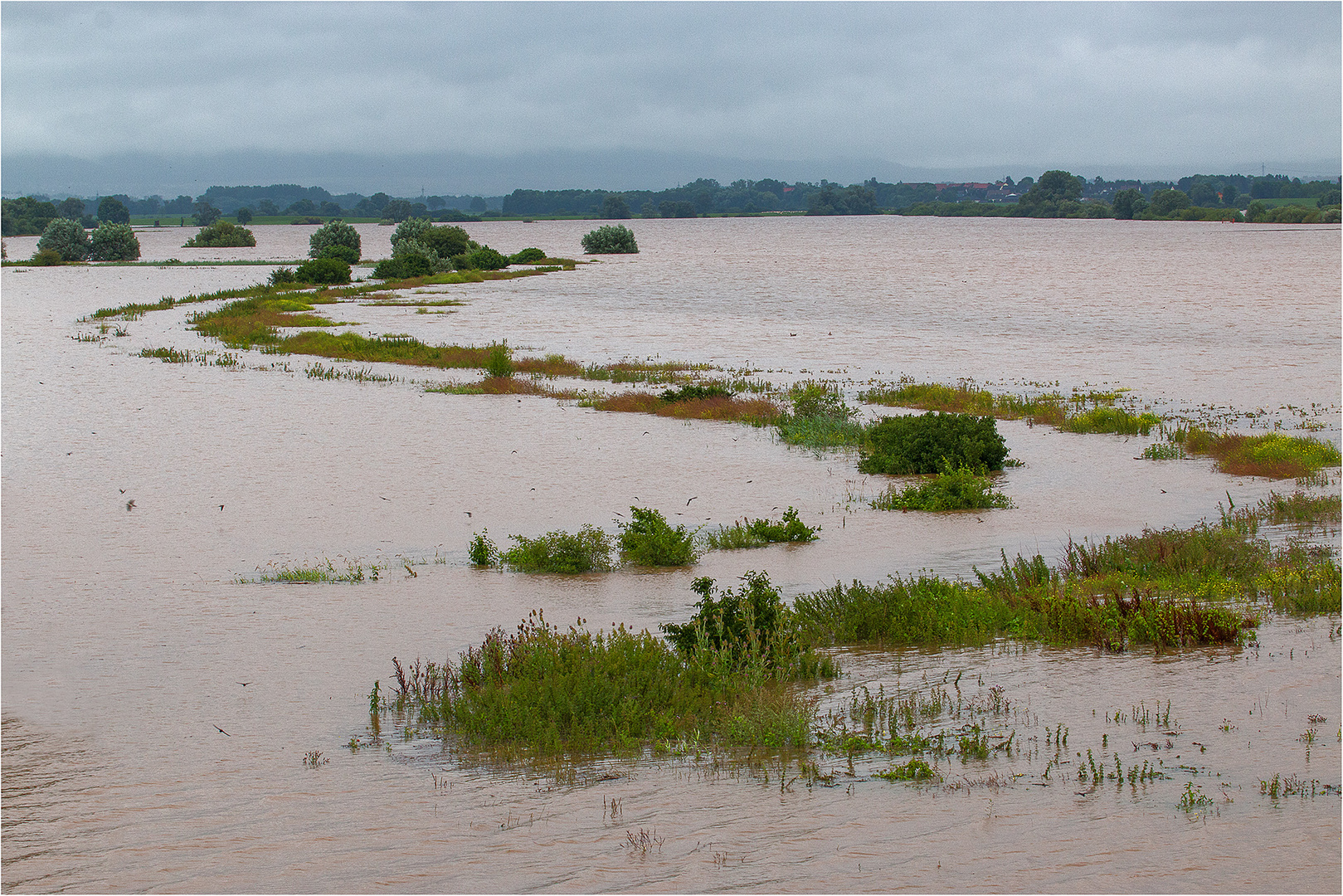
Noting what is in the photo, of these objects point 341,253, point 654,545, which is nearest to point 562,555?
point 654,545

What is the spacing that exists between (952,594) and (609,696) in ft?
13.3

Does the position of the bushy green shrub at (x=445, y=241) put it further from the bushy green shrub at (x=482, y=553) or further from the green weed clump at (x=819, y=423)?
the bushy green shrub at (x=482, y=553)

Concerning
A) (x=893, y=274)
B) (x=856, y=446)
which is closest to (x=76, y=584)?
(x=856, y=446)

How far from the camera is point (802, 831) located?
250 inches

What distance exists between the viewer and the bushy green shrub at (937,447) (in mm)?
19156

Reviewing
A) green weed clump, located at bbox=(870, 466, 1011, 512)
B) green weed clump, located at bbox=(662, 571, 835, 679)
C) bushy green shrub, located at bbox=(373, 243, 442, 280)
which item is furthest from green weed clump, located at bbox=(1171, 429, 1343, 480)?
bushy green shrub, located at bbox=(373, 243, 442, 280)

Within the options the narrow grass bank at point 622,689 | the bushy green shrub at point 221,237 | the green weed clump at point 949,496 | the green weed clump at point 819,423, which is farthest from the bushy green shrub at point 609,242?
the narrow grass bank at point 622,689

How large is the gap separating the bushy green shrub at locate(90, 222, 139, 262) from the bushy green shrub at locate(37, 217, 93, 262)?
4.32ft

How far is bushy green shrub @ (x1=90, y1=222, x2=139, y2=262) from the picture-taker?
105250 millimetres

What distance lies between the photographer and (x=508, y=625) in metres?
11.3

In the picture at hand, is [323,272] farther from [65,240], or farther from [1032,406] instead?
[1032,406]

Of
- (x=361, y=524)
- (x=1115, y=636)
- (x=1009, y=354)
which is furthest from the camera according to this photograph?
(x=1009, y=354)

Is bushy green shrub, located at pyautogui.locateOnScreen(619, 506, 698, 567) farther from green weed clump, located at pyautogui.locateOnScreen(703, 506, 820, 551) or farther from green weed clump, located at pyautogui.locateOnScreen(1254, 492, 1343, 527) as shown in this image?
green weed clump, located at pyautogui.locateOnScreen(1254, 492, 1343, 527)

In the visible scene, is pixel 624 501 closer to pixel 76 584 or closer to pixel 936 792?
pixel 76 584
